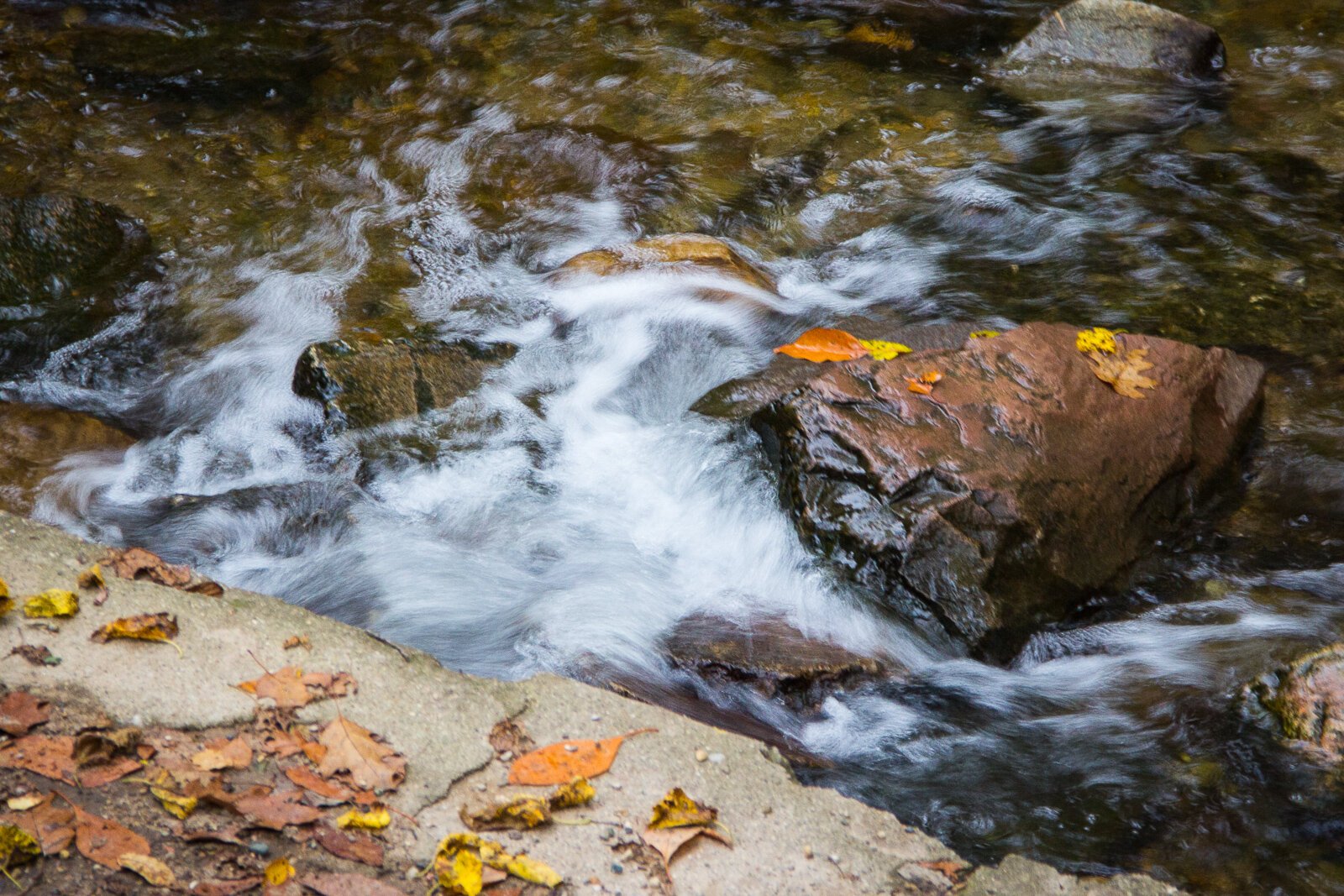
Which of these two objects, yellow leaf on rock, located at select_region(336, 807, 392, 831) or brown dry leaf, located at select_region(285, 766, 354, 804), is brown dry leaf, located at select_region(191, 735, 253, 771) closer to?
brown dry leaf, located at select_region(285, 766, 354, 804)

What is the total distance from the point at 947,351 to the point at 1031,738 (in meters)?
1.48

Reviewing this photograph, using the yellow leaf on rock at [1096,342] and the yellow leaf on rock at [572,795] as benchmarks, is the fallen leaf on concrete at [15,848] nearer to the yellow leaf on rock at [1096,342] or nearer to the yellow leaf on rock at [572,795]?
the yellow leaf on rock at [572,795]

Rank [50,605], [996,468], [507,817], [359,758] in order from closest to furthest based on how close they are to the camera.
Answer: [507,817]
[359,758]
[50,605]
[996,468]

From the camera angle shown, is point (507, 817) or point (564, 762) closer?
point (507, 817)

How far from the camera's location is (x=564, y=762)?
2508 millimetres

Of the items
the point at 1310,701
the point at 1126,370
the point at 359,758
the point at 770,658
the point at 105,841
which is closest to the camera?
the point at 105,841

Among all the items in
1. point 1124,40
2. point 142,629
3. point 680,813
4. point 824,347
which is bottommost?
point 680,813

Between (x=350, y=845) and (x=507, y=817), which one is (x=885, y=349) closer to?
(x=507, y=817)

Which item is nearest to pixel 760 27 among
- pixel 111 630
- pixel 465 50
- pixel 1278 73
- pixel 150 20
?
pixel 465 50

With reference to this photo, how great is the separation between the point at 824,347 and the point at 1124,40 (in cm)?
426

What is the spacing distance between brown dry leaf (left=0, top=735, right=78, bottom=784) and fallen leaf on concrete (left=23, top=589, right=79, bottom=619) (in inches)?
18.4

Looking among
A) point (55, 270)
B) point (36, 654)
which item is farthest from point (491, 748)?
point (55, 270)

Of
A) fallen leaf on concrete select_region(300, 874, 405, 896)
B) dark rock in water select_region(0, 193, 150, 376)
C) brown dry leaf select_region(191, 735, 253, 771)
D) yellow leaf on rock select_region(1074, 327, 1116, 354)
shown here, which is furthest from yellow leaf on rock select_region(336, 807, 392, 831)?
dark rock in water select_region(0, 193, 150, 376)

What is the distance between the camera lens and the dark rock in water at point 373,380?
168 inches
